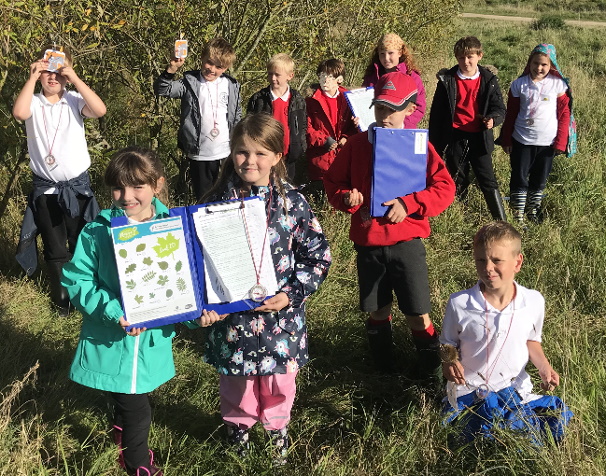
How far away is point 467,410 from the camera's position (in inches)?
112

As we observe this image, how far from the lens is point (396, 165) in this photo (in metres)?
3.25

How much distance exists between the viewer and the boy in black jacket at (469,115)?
554 cm

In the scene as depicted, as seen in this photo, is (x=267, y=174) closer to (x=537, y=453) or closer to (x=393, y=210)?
(x=393, y=210)

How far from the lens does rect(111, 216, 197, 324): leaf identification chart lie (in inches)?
98.0

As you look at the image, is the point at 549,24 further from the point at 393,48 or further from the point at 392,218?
the point at 392,218

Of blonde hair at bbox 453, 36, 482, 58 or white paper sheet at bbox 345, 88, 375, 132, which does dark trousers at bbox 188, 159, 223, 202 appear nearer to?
white paper sheet at bbox 345, 88, 375, 132

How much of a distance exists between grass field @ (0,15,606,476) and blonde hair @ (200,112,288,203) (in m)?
1.22

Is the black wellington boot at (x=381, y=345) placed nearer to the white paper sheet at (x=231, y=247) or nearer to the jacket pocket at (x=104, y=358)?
the white paper sheet at (x=231, y=247)

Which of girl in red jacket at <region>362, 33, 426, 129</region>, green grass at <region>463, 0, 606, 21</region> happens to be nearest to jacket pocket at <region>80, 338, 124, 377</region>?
girl in red jacket at <region>362, 33, 426, 129</region>

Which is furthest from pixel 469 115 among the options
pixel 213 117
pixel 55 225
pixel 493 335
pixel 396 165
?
pixel 55 225

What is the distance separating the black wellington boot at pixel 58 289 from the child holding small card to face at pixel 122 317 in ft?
6.42

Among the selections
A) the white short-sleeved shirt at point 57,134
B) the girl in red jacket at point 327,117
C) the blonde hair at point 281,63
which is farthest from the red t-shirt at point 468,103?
the white short-sleeved shirt at point 57,134

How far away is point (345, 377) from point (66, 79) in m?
2.68

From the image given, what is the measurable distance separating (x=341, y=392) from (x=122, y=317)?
5.39 ft
